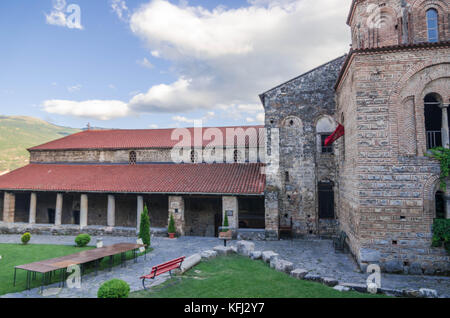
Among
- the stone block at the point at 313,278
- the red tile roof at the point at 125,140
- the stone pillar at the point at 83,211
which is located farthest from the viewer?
the red tile roof at the point at 125,140

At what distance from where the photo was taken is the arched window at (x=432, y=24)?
10.3m

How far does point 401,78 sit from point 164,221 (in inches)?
580

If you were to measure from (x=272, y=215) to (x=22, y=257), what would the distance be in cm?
1146

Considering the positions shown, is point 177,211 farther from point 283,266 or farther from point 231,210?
point 283,266

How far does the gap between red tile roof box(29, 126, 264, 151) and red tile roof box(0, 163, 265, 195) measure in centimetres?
150

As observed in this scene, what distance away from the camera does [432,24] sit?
407 inches

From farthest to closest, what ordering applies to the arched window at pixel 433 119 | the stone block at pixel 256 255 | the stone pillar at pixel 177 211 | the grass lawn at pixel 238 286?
the stone pillar at pixel 177 211 → the stone block at pixel 256 255 → the arched window at pixel 433 119 → the grass lawn at pixel 238 286

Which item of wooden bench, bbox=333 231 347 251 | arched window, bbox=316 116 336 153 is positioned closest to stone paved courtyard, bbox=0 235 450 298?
wooden bench, bbox=333 231 347 251

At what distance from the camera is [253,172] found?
16500 millimetres

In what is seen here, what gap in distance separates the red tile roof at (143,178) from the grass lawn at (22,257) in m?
A: 4.00

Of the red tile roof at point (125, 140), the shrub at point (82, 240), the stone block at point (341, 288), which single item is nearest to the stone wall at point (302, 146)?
the red tile roof at point (125, 140)

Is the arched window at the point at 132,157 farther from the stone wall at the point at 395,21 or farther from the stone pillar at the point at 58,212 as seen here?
the stone wall at the point at 395,21

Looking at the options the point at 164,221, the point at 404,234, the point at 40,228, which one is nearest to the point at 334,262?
the point at 404,234
